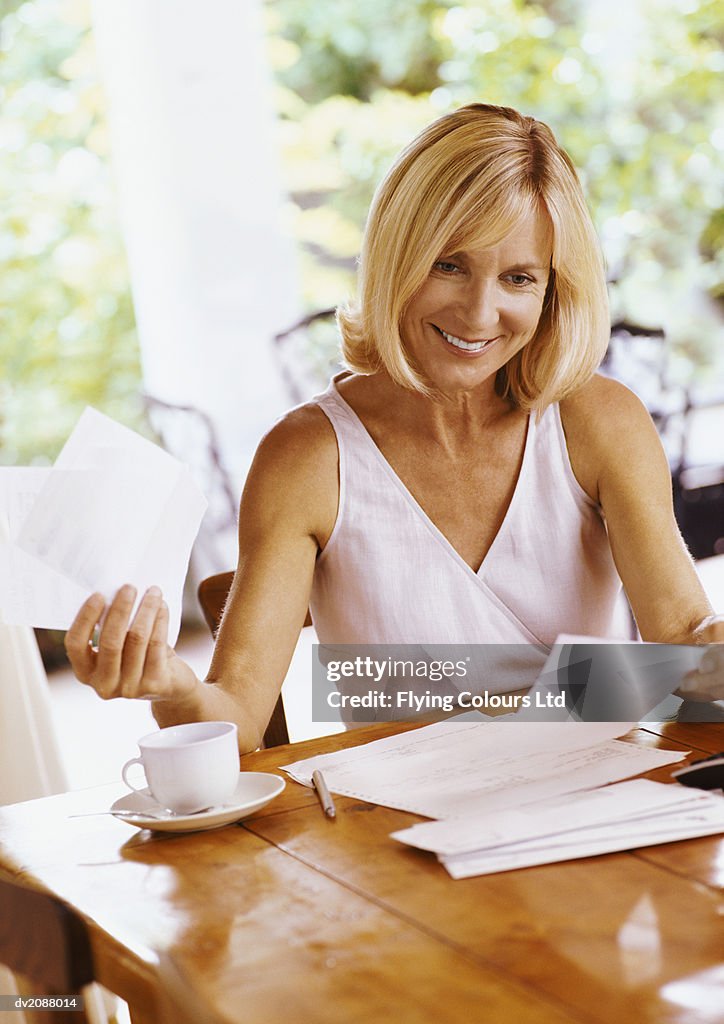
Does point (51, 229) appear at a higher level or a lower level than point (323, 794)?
higher

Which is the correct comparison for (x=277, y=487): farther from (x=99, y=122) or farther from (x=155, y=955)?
(x=99, y=122)

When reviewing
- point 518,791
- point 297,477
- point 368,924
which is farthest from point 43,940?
point 297,477

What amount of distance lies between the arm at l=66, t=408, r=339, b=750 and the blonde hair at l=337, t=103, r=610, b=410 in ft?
0.55

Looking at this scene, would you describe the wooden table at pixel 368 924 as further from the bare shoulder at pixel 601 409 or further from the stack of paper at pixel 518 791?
the bare shoulder at pixel 601 409

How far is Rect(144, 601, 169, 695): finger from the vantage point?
3.58 ft

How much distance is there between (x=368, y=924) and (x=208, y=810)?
26 cm

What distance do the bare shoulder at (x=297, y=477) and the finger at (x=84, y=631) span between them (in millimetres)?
414

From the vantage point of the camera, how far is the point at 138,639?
42.8 inches

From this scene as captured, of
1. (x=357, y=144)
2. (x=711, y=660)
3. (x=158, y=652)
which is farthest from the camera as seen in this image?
(x=357, y=144)

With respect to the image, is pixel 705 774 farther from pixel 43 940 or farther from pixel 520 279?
pixel 520 279

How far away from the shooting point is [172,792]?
1.00 m

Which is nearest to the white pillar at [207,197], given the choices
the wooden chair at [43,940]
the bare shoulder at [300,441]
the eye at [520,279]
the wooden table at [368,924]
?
the bare shoulder at [300,441]

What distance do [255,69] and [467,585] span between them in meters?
3.31

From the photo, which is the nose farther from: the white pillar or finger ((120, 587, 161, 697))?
the white pillar
